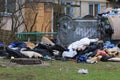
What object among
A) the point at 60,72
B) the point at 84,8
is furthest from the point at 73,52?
the point at 84,8

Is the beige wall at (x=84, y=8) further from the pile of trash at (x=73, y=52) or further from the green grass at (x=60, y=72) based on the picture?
the green grass at (x=60, y=72)

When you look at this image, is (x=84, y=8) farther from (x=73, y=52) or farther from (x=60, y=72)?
(x=60, y=72)

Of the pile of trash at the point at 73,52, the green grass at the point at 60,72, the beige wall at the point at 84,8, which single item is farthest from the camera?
the beige wall at the point at 84,8

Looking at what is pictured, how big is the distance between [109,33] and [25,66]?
24.0ft

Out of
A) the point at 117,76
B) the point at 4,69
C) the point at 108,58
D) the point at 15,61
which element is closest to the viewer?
the point at 117,76

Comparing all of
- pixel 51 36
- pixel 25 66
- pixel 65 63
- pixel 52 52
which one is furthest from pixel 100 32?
pixel 25 66

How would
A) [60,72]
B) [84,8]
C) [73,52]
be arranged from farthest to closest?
[84,8]
[73,52]
[60,72]

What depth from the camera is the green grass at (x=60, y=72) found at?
10672 millimetres

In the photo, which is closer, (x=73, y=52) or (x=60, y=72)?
(x=60, y=72)

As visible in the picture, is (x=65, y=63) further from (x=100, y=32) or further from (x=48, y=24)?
(x=48, y=24)

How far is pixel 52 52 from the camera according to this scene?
50.6ft

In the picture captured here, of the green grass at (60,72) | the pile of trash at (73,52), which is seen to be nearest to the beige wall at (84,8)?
the pile of trash at (73,52)

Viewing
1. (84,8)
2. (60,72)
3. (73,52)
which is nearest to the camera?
(60,72)

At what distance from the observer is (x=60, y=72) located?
11594 mm
